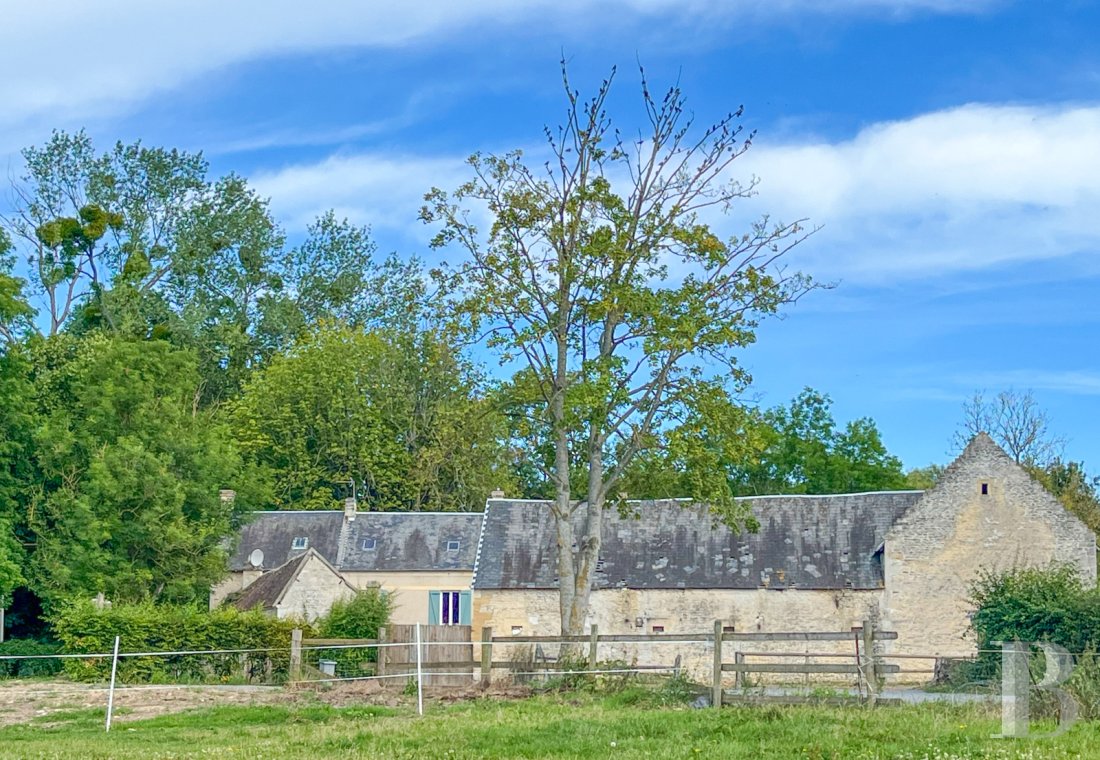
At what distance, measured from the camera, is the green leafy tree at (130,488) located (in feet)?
123

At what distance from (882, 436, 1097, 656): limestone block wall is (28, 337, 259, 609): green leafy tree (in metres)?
20.9

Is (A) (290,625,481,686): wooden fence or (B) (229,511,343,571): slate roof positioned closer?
(A) (290,625,481,686): wooden fence

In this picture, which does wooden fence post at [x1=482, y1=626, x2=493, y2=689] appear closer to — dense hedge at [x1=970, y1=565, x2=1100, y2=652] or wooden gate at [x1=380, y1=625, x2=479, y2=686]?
wooden gate at [x1=380, y1=625, x2=479, y2=686]

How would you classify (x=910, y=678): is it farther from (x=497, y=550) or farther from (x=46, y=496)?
(x=46, y=496)

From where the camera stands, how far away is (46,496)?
39.2 m

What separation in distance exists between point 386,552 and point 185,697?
74.3ft

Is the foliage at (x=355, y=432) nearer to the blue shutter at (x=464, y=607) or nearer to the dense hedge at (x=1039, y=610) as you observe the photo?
the blue shutter at (x=464, y=607)

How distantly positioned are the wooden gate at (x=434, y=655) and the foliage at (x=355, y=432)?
984 inches

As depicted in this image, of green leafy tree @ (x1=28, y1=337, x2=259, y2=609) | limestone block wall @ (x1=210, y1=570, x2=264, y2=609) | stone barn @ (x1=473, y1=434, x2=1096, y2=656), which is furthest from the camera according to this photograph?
limestone block wall @ (x1=210, y1=570, x2=264, y2=609)

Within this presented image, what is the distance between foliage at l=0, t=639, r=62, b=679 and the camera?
34.0 m

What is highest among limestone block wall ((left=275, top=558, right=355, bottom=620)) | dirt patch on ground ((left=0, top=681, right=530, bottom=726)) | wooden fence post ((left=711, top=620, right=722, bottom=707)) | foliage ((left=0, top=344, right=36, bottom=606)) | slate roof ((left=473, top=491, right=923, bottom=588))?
foliage ((left=0, top=344, right=36, bottom=606))

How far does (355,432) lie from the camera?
59.0 meters

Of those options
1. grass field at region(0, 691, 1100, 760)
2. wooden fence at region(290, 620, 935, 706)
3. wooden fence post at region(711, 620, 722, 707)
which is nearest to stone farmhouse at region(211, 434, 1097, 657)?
wooden fence at region(290, 620, 935, 706)

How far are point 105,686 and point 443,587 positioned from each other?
1991 centimetres
